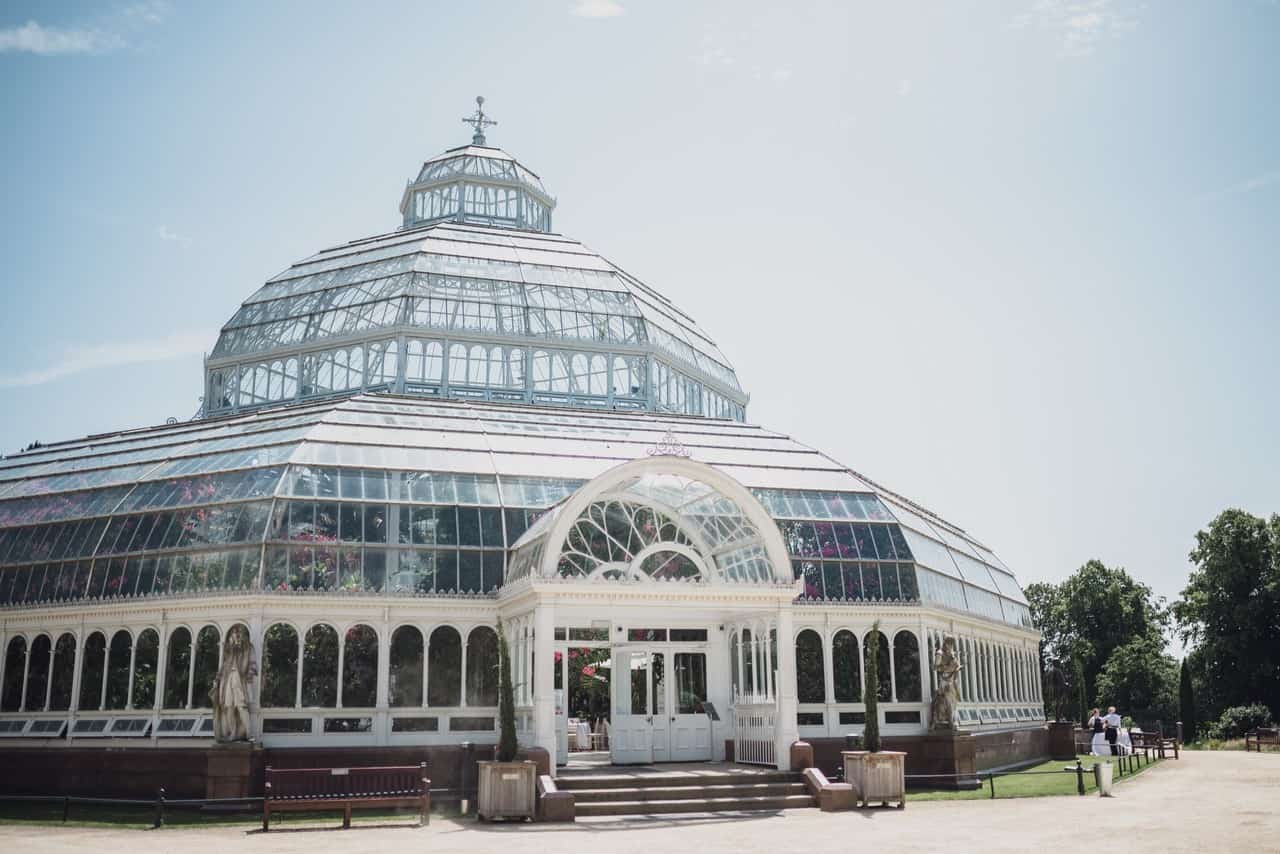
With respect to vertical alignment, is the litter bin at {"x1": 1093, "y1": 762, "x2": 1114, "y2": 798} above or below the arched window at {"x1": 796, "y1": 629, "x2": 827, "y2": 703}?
below

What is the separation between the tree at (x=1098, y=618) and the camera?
274 feet

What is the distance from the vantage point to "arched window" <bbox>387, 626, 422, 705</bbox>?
26875mm

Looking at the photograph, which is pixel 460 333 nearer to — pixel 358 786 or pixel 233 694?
pixel 233 694

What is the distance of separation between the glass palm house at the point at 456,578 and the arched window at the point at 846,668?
0.31 ft

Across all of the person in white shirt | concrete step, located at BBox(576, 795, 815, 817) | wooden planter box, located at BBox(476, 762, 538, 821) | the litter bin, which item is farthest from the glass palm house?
the person in white shirt

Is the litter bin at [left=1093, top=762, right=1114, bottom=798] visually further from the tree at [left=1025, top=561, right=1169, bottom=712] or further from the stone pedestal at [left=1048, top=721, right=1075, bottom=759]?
the tree at [left=1025, top=561, right=1169, bottom=712]

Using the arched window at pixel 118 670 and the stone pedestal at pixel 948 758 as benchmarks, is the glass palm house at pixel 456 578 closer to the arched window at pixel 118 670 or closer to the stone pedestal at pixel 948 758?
the arched window at pixel 118 670

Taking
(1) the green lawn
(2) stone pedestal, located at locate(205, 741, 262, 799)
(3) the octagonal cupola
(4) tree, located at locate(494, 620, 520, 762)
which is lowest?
(1) the green lawn

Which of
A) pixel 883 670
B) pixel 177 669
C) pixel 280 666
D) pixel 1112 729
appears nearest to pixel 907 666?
pixel 883 670

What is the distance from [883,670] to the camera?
30.0 m

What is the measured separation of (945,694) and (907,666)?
1.38m

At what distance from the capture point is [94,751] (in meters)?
26.3

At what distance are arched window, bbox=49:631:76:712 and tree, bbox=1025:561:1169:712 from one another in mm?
71910

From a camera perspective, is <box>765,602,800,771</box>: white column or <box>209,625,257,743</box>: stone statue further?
<box>765,602,800,771</box>: white column
